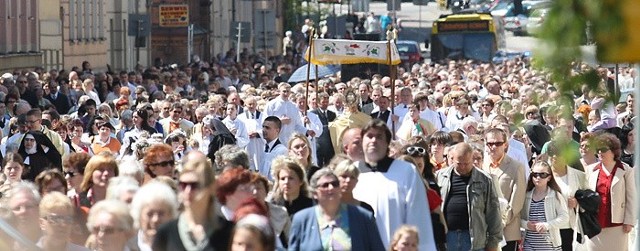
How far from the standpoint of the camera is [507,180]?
14789 mm

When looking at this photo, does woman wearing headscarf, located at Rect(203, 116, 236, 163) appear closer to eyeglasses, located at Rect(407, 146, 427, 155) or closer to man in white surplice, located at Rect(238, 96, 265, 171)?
man in white surplice, located at Rect(238, 96, 265, 171)

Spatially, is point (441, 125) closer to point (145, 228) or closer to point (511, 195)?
point (511, 195)

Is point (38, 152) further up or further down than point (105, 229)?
further down

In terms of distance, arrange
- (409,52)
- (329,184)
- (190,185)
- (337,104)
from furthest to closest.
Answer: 1. (409,52)
2. (337,104)
3. (329,184)
4. (190,185)

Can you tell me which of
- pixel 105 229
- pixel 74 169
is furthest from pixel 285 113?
pixel 105 229

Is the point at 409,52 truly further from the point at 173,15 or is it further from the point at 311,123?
the point at 311,123

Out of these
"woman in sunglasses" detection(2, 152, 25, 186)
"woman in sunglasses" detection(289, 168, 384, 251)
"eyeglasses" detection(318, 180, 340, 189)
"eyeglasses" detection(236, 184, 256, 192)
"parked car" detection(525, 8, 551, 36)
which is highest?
"parked car" detection(525, 8, 551, 36)

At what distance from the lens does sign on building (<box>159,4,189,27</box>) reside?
160ft

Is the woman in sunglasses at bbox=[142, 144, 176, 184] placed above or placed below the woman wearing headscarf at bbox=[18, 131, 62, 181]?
above

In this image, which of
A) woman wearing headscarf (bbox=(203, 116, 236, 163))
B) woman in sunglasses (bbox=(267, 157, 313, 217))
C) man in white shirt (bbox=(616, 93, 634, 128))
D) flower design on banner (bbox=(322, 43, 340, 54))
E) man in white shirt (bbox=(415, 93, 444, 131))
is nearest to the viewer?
woman in sunglasses (bbox=(267, 157, 313, 217))

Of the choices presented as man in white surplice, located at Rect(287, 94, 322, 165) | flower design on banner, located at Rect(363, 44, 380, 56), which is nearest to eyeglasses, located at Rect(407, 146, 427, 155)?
man in white surplice, located at Rect(287, 94, 322, 165)

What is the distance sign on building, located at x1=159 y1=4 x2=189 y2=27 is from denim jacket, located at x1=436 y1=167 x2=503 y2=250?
117ft

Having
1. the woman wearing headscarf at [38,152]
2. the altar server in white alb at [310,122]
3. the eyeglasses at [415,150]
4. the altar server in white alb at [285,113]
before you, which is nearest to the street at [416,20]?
the altar server in white alb at [310,122]

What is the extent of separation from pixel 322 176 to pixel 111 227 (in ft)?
4.60
